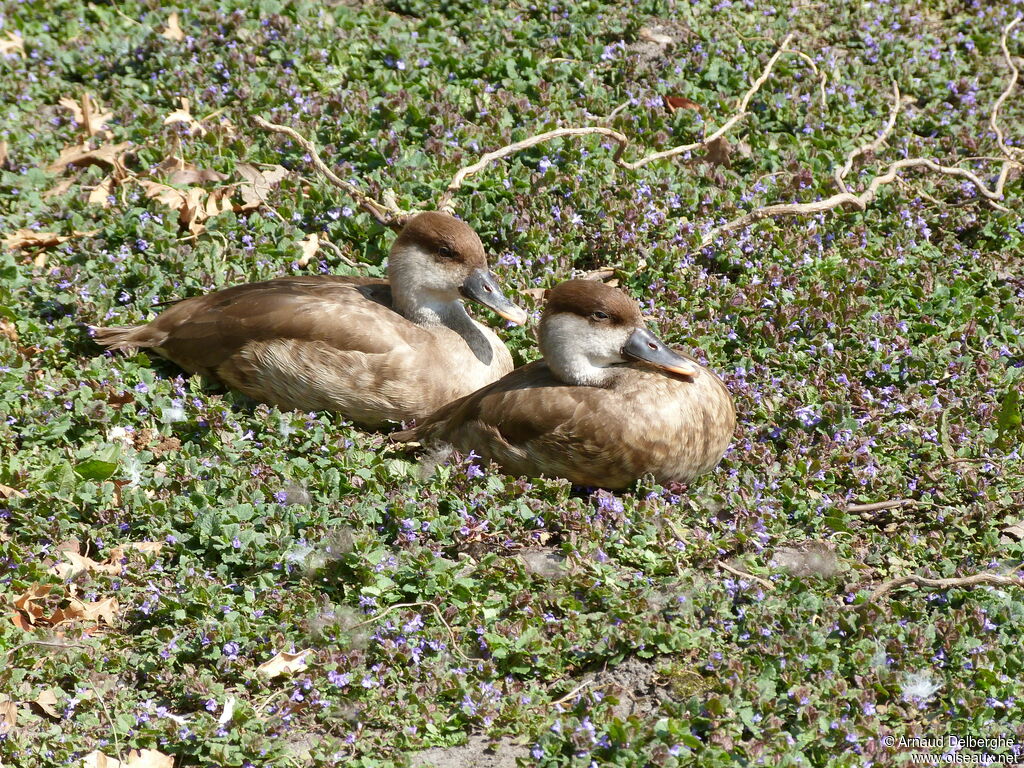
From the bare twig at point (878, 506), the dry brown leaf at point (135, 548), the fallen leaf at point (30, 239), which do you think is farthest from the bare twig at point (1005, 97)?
the fallen leaf at point (30, 239)

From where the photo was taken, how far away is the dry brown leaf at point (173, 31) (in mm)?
8281

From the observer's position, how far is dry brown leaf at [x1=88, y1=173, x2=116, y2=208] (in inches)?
278

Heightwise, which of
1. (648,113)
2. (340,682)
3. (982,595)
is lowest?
(340,682)

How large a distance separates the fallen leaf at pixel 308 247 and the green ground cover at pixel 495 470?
0.13 feet

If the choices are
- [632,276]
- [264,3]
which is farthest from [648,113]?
[264,3]

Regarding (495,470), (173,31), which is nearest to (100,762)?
(495,470)

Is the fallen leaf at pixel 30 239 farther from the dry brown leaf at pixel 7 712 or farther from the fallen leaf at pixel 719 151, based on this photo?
the fallen leaf at pixel 719 151

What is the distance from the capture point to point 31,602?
475cm

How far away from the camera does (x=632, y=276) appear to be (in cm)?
662

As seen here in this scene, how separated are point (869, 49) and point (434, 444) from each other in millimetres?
4651

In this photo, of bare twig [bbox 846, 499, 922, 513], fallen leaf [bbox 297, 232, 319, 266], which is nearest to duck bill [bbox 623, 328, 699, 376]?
bare twig [bbox 846, 499, 922, 513]

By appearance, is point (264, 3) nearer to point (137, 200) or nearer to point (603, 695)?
point (137, 200)

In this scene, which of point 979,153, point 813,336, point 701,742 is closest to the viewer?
point 701,742

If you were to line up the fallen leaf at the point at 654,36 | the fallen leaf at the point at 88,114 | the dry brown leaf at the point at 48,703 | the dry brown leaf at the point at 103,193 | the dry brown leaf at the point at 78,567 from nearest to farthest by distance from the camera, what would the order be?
the dry brown leaf at the point at 48,703 < the dry brown leaf at the point at 78,567 < the dry brown leaf at the point at 103,193 < the fallen leaf at the point at 88,114 < the fallen leaf at the point at 654,36
